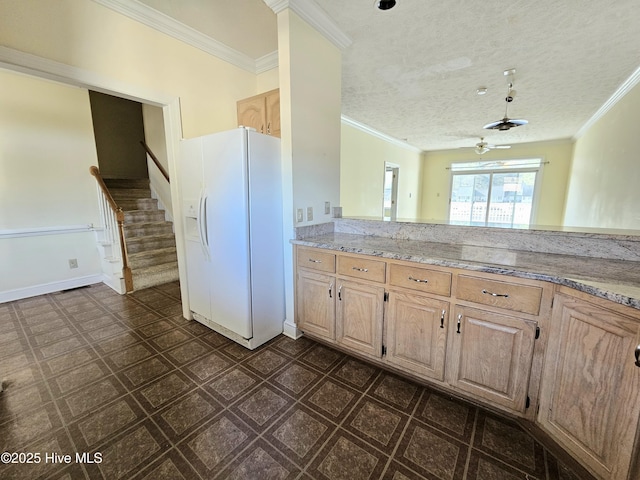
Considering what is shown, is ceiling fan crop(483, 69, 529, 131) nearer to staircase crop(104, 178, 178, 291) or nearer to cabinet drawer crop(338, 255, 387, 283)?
cabinet drawer crop(338, 255, 387, 283)

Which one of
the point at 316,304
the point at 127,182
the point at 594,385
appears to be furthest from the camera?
the point at 127,182

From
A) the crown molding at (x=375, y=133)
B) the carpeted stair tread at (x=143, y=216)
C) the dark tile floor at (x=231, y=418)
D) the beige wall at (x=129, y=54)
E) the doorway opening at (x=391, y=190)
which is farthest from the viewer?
the doorway opening at (x=391, y=190)

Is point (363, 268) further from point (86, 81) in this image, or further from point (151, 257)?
point (151, 257)

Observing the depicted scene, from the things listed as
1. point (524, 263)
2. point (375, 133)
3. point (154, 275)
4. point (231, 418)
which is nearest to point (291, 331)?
point (231, 418)

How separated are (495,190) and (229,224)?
7.93m

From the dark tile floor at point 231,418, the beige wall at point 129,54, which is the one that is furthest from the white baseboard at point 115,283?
the beige wall at point 129,54

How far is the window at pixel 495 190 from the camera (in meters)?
7.05

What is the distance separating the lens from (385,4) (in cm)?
187

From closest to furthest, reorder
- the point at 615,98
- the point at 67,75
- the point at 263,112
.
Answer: the point at 67,75
the point at 263,112
the point at 615,98

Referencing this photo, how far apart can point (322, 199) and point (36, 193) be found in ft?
11.7

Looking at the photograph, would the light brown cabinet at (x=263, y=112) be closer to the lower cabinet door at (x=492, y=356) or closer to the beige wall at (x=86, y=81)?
the beige wall at (x=86, y=81)

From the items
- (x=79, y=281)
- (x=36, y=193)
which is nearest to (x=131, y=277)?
(x=79, y=281)

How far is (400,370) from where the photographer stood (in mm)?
1828

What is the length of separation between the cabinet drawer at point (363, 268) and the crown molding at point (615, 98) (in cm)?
372
